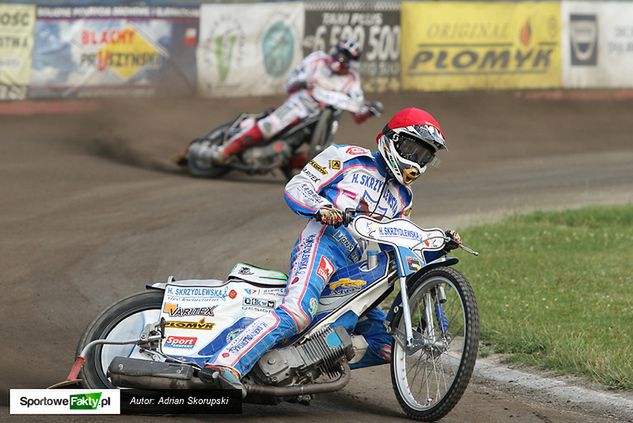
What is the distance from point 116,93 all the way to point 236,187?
21.3 ft

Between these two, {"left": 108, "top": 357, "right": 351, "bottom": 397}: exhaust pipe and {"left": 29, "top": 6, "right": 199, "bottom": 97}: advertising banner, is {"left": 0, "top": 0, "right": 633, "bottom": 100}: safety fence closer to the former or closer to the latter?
{"left": 29, "top": 6, "right": 199, "bottom": 97}: advertising banner

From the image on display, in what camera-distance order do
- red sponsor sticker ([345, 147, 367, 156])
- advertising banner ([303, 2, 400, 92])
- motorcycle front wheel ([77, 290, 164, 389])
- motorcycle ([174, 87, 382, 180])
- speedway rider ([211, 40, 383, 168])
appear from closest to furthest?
motorcycle front wheel ([77, 290, 164, 389]) < red sponsor sticker ([345, 147, 367, 156]) < motorcycle ([174, 87, 382, 180]) < speedway rider ([211, 40, 383, 168]) < advertising banner ([303, 2, 400, 92])

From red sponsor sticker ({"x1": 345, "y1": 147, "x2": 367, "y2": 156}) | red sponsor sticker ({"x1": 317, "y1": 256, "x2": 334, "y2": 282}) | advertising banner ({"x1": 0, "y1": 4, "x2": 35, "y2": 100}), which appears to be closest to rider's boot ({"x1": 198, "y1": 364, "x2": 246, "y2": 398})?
red sponsor sticker ({"x1": 317, "y1": 256, "x2": 334, "y2": 282})

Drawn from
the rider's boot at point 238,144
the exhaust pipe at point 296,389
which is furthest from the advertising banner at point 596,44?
the exhaust pipe at point 296,389

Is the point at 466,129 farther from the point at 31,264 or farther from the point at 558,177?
the point at 31,264

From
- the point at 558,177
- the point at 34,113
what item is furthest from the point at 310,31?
the point at 558,177

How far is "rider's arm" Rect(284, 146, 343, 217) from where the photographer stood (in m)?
6.92

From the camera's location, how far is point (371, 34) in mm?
23469

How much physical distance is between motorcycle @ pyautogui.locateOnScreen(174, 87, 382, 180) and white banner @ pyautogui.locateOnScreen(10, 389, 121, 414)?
9999mm

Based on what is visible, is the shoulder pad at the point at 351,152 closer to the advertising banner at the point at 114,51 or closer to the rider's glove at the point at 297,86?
the rider's glove at the point at 297,86

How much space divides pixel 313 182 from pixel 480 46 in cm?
1738

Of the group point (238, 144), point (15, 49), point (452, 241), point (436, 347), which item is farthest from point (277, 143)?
point (436, 347)

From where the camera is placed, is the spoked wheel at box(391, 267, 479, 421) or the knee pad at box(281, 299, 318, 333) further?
the knee pad at box(281, 299, 318, 333)

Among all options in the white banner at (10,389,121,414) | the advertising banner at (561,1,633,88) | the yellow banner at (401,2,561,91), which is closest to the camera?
the white banner at (10,389,121,414)
